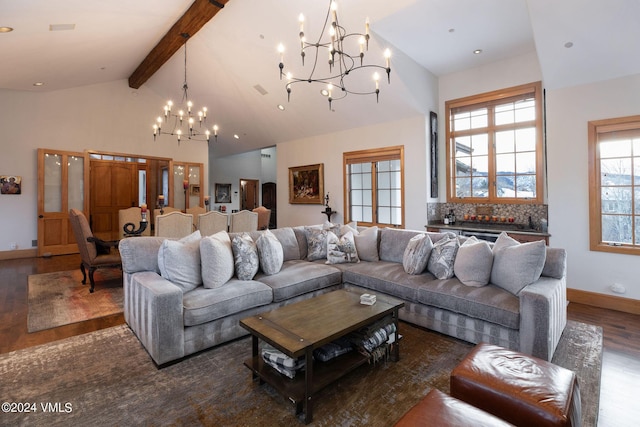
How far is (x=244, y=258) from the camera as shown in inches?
125

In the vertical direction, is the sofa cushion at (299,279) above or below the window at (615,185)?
below

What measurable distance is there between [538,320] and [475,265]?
69 cm

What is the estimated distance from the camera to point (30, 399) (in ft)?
6.57

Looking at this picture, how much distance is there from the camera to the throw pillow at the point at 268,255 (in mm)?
3355

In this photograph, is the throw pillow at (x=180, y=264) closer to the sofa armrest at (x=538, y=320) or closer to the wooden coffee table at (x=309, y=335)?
the wooden coffee table at (x=309, y=335)

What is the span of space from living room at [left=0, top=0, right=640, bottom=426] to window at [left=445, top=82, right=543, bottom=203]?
187mm

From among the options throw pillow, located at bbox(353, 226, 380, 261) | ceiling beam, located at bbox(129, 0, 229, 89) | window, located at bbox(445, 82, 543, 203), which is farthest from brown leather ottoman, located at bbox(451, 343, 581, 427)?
ceiling beam, located at bbox(129, 0, 229, 89)

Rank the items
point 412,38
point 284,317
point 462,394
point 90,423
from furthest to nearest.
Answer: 1. point 412,38
2. point 284,317
3. point 90,423
4. point 462,394

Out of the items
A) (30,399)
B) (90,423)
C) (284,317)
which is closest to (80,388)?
(30,399)

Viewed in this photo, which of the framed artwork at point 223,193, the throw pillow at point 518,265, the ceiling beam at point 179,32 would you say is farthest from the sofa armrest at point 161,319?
the framed artwork at point 223,193

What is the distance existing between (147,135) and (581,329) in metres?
9.48

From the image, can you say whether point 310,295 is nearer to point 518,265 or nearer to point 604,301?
point 518,265

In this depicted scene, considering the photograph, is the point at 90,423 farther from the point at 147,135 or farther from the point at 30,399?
the point at 147,135

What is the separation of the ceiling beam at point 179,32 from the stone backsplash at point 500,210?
15.4ft
